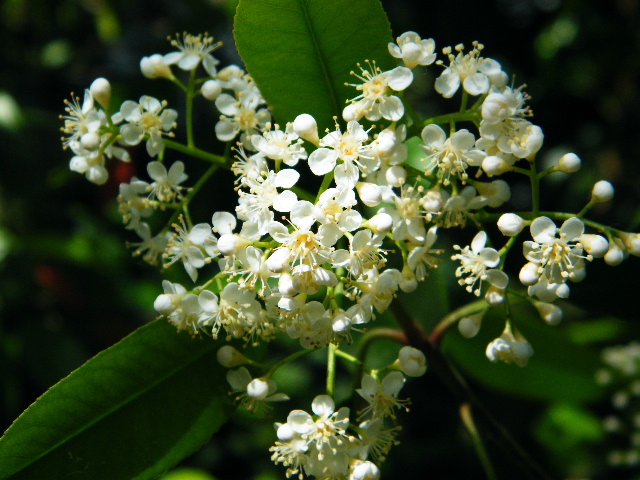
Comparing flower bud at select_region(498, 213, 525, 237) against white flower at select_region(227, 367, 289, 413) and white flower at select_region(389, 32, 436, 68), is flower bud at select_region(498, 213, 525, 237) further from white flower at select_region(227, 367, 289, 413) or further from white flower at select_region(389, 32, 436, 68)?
white flower at select_region(227, 367, 289, 413)

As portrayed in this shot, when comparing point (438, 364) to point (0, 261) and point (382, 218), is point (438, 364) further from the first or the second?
point (0, 261)

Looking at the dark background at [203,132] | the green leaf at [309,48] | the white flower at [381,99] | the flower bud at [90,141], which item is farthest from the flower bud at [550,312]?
the dark background at [203,132]

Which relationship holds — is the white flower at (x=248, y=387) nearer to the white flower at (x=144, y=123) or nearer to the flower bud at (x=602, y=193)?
the white flower at (x=144, y=123)

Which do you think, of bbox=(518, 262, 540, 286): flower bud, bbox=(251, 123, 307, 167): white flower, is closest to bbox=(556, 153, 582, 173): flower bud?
bbox=(518, 262, 540, 286): flower bud

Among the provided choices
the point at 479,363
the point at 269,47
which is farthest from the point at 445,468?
the point at 269,47

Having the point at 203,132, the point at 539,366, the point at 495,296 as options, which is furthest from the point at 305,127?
the point at 539,366
